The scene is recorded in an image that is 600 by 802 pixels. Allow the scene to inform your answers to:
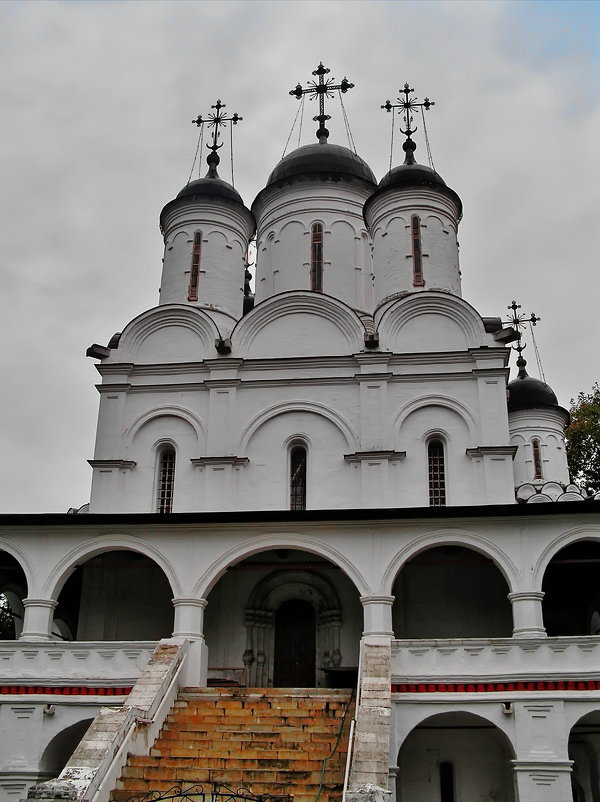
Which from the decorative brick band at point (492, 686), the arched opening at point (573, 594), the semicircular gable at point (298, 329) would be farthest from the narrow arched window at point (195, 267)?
the decorative brick band at point (492, 686)

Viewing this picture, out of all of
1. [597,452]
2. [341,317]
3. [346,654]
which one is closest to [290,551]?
[346,654]

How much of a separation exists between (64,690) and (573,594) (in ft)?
36.7

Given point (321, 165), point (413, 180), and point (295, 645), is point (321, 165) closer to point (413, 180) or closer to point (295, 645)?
point (413, 180)

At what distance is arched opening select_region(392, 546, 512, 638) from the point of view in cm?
1912

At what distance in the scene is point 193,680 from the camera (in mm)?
16656

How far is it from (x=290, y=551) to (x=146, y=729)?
6912 mm

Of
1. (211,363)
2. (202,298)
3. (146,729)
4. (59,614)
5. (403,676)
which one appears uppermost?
(202,298)

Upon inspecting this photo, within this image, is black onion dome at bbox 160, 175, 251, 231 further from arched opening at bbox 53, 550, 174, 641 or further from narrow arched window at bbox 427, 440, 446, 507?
arched opening at bbox 53, 550, 174, 641

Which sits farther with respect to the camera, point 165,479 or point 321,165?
point 321,165

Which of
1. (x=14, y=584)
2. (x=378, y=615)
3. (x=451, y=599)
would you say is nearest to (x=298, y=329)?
(x=451, y=599)

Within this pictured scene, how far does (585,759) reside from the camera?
1720cm

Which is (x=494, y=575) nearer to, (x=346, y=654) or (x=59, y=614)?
(x=346, y=654)

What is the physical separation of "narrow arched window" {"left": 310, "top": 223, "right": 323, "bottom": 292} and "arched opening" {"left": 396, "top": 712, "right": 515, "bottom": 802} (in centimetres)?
1287

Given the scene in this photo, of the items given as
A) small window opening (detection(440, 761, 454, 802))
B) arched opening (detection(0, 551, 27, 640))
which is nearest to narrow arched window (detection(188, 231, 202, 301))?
arched opening (detection(0, 551, 27, 640))
